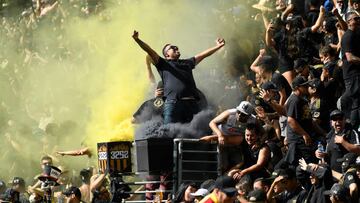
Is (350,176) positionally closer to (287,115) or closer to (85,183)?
(287,115)

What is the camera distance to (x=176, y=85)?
1927 cm

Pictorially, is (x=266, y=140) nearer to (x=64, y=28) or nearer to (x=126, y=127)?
(x=126, y=127)

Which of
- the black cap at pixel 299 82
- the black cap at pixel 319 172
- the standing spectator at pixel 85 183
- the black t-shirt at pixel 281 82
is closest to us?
the black cap at pixel 319 172

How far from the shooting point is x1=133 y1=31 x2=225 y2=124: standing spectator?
1900 cm

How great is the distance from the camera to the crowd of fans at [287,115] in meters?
16.6

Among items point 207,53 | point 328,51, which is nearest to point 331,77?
point 328,51

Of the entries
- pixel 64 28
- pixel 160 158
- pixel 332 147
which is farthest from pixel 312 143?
pixel 64 28

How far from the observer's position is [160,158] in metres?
18.1

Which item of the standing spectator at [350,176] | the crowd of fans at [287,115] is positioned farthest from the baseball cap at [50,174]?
the standing spectator at [350,176]

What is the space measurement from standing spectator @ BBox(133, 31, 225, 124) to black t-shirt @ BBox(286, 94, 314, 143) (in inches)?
58.4

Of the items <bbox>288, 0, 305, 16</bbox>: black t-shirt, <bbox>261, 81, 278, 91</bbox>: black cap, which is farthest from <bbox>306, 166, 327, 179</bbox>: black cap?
<bbox>288, 0, 305, 16</bbox>: black t-shirt

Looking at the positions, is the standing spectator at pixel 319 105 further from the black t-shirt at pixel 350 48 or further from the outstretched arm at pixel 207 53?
the outstretched arm at pixel 207 53

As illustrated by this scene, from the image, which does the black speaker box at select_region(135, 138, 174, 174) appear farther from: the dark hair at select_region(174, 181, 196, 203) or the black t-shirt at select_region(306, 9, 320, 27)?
the black t-shirt at select_region(306, 9, 320, 27)

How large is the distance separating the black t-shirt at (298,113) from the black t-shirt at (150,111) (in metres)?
1.91
